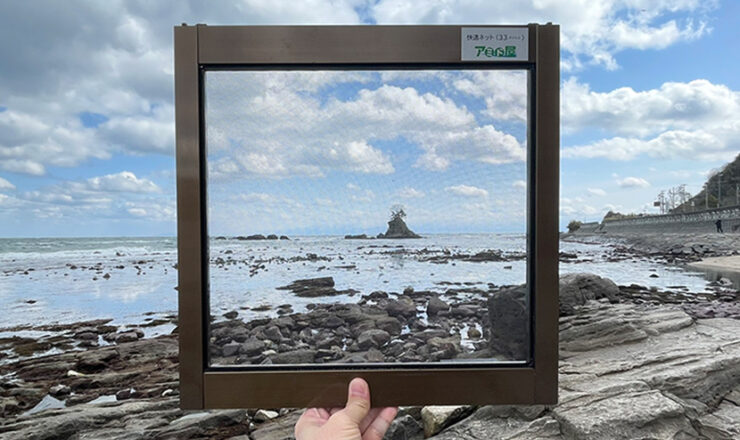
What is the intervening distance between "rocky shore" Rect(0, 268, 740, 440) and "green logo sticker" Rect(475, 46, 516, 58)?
59 centimetres

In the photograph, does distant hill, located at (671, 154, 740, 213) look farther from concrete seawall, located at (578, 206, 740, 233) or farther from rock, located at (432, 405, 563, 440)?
rock, located at (432, 405, 563, 440)

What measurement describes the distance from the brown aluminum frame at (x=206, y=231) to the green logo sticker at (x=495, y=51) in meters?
0.03

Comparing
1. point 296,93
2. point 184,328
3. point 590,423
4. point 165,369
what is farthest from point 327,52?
point 165,369

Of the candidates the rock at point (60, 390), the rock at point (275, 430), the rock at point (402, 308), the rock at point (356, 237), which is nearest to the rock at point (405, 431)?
the rock at point (275, 430)

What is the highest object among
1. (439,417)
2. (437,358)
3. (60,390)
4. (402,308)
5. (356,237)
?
(356,237)

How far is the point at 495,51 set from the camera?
918 mm

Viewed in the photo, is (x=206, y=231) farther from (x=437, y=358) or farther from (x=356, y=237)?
(x=437, y=358)

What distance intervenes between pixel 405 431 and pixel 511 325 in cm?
131

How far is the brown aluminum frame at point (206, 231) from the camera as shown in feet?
2.96

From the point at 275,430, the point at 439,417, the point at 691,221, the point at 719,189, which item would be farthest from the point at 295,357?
the point at 719,189

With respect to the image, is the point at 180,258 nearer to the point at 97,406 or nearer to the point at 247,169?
the point at 247,169

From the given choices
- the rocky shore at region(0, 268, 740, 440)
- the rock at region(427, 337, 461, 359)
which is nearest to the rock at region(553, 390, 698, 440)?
the rocky shore at region(0, 268, 740, 440)

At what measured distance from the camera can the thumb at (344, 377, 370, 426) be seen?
2.86ft

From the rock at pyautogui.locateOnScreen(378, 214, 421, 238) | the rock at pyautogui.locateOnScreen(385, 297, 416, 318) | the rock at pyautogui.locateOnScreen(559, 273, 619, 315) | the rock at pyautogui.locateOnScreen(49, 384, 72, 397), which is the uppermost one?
the rock at pyautogui.locateOnScreen(378, 214, 421, 238)
